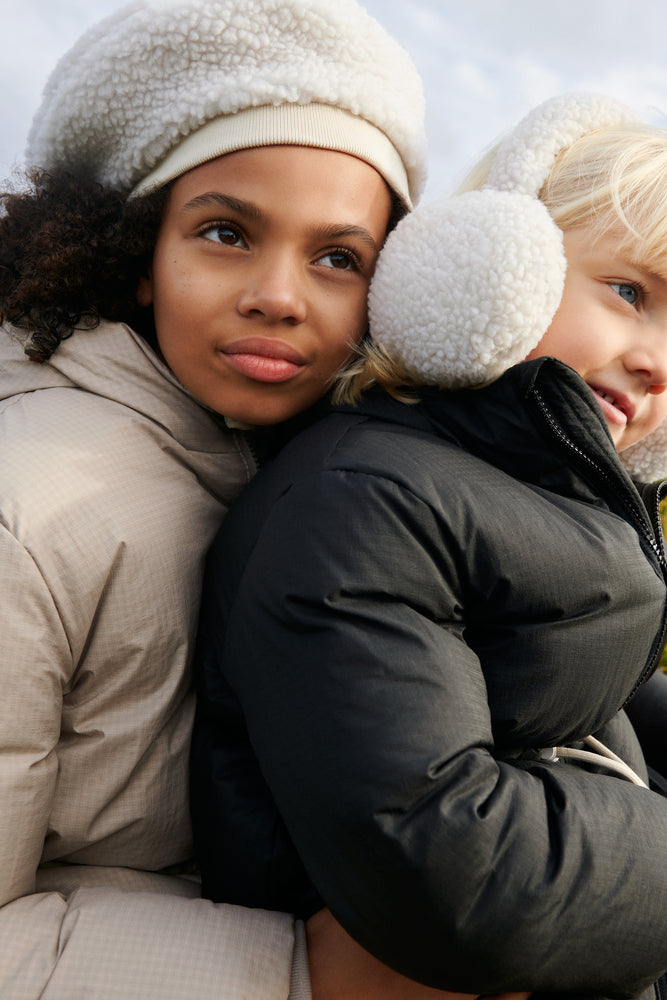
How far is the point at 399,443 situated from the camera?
3.65 feet

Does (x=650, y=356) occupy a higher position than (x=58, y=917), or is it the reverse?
(x=650, y=356)

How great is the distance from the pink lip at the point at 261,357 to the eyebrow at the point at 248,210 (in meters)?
0.19

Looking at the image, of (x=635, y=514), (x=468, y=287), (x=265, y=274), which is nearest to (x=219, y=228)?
(x=265, y=274)

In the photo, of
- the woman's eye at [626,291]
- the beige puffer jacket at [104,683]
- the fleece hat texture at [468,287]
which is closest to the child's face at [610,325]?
the woman's eye at [626,291]

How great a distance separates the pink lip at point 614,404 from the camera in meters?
1.37

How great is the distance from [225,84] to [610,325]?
749mm

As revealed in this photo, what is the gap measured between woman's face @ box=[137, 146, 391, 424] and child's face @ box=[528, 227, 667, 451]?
0.34 metres

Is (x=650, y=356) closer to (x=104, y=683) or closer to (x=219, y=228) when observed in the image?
(x=219, y=228)

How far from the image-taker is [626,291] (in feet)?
4.41

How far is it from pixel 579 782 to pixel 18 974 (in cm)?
76

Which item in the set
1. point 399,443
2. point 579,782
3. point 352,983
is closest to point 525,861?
point 579,782

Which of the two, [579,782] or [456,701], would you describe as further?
[579,782]

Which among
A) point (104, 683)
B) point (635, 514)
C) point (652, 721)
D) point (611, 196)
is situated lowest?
point (652, 721)

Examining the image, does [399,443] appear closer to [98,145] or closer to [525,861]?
[525,861]
